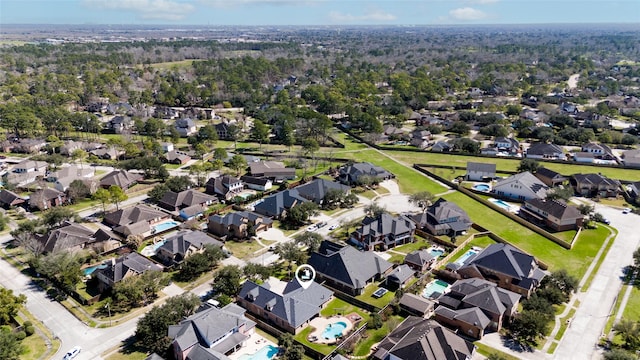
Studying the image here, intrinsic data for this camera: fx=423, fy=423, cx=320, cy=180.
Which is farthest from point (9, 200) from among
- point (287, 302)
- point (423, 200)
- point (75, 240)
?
point (423, 200)

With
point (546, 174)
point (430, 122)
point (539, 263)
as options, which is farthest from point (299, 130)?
point (539, 263)

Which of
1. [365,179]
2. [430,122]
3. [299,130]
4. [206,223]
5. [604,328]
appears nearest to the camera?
[604,328]

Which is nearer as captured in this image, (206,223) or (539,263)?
(539,263)

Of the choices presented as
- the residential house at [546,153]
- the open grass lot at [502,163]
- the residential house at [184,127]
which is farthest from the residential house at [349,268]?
the residential house at [184,127]

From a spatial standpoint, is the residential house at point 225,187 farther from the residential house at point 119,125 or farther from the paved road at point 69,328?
the residential house at point 119,125

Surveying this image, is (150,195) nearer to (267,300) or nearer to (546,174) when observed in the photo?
(267,300)

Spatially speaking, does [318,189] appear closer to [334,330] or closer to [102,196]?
[334,330]
